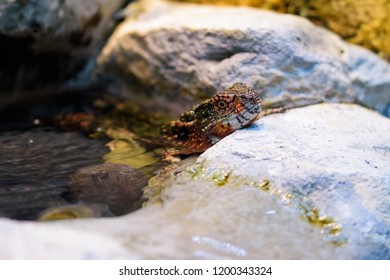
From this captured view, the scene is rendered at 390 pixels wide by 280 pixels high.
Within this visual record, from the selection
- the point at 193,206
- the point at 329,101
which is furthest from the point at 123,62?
the point at 193,206

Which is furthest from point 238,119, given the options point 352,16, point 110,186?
point 352,16

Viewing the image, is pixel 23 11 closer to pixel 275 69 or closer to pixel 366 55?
pixel 275 69

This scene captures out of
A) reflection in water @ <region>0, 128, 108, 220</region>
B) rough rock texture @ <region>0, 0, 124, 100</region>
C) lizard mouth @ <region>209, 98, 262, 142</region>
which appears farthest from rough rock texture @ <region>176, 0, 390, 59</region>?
reflection in water @ <region>0, 128, 108, 220</region>

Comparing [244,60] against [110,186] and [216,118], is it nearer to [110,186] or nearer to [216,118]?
[216,118]

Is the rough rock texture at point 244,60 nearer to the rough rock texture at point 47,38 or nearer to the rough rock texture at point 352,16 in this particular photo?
the rough rock texture at point 352,16

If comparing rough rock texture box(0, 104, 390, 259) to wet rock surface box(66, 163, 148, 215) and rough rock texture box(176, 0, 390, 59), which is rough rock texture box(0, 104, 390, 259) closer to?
wet rock surface box(66, 163, 148, 215)
